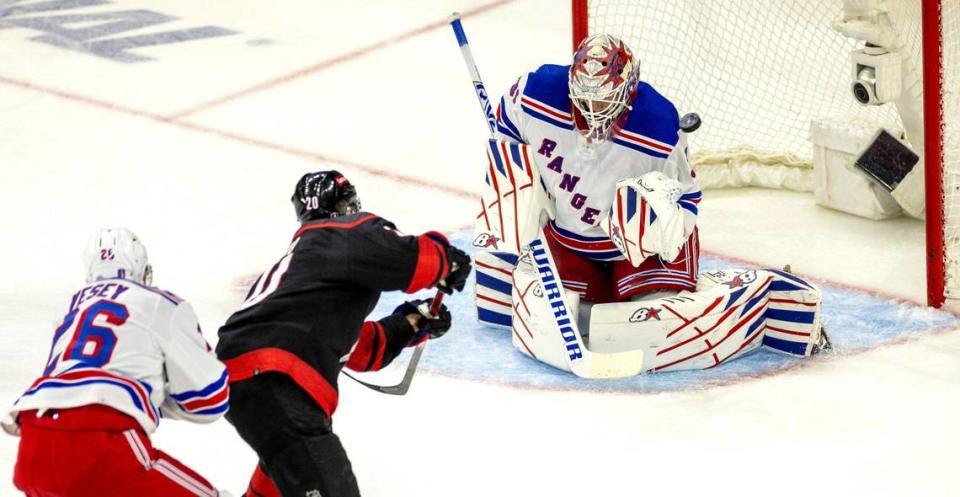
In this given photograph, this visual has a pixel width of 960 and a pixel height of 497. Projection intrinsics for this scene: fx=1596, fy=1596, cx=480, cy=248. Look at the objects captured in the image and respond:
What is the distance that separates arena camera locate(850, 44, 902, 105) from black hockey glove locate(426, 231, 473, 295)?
5.89 feet

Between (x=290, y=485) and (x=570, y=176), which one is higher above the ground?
(x=570, y=176)

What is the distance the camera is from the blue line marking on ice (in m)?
4.18

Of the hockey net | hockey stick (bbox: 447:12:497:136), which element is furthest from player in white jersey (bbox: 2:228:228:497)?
the hockey net

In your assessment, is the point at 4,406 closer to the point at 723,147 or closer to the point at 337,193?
the point at 337,193

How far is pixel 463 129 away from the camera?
21.1 feet

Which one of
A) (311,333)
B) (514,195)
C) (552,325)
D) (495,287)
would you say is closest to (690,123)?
(514,195)

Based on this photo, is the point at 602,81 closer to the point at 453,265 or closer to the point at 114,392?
the point at 453,265

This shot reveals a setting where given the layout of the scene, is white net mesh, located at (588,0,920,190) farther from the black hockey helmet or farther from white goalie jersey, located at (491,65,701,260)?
the black hockey helmet

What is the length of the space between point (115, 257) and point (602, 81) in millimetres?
1416

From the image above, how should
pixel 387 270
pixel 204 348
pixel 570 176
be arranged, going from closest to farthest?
pixel 204 348, pixel 387 270, pixel 570 176

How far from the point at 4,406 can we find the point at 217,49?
12.4 feet

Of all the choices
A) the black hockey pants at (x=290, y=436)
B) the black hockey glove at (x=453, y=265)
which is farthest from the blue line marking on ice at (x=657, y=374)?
the black hockey pants at (x=290, y=436)

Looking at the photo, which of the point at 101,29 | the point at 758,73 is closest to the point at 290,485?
the point at 758,73

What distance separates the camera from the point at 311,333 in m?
3.20
